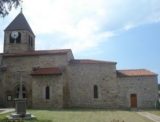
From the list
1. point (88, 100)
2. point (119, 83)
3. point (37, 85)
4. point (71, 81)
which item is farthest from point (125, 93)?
point (37, 85)

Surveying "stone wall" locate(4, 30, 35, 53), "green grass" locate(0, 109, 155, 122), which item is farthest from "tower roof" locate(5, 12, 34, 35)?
"green grass" locate(0, 109, 155, 122)

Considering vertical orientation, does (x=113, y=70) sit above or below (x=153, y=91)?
above

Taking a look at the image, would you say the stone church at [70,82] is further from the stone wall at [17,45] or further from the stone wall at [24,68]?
the stone wall at [17,45]

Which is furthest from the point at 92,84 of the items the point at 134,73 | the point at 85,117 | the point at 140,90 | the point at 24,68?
the point at 85,117

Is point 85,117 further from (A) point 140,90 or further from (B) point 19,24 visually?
(B) point 19,24

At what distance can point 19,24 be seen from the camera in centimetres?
4025

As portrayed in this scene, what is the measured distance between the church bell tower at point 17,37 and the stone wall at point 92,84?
8850 millimetres

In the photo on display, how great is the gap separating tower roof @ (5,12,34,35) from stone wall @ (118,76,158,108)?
16036 millimetres

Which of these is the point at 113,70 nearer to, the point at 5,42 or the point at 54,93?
the point at 54,93

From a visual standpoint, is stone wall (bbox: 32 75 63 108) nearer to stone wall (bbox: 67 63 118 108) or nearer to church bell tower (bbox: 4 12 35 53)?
stone wall (bbox: 67 63 118 108)

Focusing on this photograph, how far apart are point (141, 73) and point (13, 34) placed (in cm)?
1833

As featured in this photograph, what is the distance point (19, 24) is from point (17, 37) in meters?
1.90

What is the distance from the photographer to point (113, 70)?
3412cm

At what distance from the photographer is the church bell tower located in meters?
39.6
